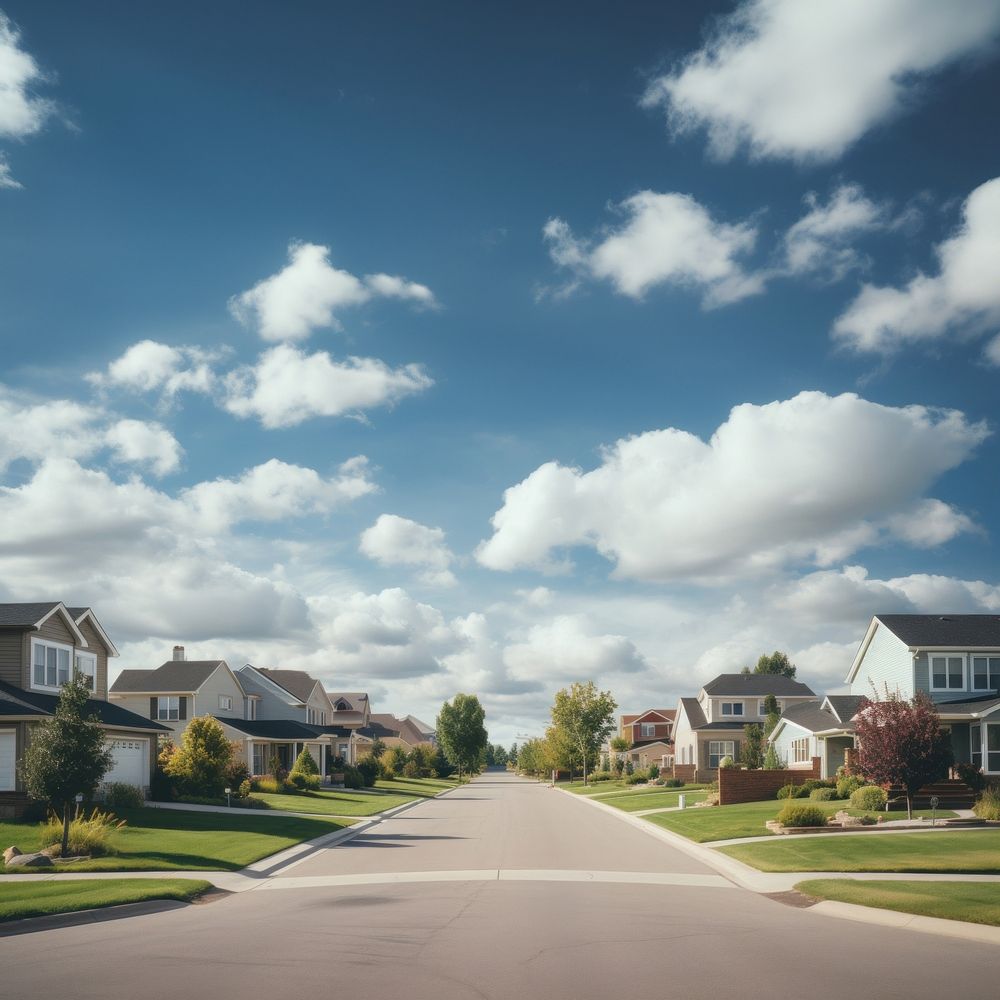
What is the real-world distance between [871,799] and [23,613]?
32.0 m

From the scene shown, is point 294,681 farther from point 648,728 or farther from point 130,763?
point 648,728

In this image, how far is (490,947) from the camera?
13062mm

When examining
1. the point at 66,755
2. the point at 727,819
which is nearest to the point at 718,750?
the point at 727,819

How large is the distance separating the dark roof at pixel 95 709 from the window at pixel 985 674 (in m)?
37.0

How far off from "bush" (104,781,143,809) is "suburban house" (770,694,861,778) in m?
31.5

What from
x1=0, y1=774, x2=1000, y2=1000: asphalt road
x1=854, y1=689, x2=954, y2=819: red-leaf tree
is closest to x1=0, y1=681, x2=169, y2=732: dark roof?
x1=0, y1=774, x2=1000, y2=1000: asphalt road

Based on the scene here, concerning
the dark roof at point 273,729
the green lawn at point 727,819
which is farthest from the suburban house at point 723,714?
the green lawn at point 727,819

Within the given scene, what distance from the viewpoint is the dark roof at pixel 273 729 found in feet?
209

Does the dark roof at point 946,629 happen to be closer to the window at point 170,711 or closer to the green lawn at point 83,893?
the green lawn at point 83,893

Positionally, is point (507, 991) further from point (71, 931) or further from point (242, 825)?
point (242, 825)

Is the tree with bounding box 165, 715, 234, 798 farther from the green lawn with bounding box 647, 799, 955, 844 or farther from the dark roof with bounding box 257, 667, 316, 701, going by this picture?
the dark roof with bounding box 257, 667, 316, 701

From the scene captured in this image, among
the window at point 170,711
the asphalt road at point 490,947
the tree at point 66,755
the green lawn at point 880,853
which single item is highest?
the tree at point 66,755

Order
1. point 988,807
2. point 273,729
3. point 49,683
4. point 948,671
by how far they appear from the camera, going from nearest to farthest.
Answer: point 988,807, point 49,683, point 948,671, point 273,729

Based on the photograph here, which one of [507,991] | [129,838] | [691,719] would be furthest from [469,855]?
[691,719]
